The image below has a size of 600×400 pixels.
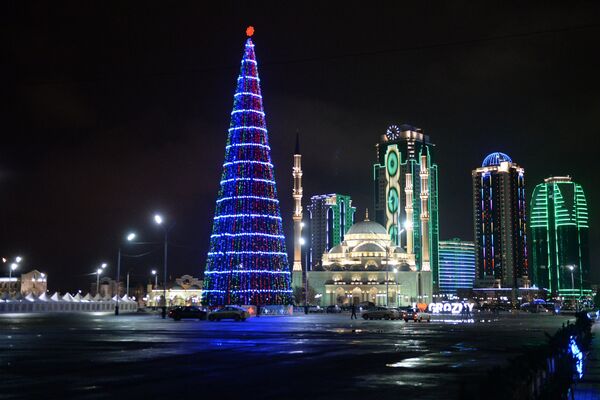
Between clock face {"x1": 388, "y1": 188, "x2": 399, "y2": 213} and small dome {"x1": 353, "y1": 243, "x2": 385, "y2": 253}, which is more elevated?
clock face {"x1": 388, "y1": 188, "x2": 399, "y2": 213}

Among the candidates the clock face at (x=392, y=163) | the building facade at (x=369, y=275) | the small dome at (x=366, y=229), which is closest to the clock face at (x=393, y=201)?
the clock face at (x=392, y=163)

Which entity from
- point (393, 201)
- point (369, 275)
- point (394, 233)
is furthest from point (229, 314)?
point (393, 201)

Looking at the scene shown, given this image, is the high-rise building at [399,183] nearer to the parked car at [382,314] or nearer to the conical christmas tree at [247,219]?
the parked car at [382,314]

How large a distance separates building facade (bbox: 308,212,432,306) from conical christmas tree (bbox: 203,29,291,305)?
217 ft

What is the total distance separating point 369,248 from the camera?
424 feet

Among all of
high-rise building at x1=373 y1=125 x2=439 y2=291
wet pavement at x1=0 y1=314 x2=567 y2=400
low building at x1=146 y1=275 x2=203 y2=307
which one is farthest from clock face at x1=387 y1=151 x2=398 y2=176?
wet pavement at x1=0 y1=314 x2=567 y2=400

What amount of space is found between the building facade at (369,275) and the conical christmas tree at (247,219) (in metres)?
66.2

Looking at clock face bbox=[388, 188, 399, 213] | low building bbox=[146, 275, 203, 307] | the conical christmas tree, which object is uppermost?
clock face bbox=[388, 188, 399, 213]

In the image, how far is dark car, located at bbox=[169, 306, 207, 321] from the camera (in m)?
51.4

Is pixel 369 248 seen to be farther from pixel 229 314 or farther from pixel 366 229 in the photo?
pixel 229 314

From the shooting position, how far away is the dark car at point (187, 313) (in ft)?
169

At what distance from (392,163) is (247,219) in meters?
133

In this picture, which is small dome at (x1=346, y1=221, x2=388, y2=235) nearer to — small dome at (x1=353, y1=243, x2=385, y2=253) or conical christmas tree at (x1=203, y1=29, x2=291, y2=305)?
small dome at (x1=353, y1=243, x2=385, y2=253)

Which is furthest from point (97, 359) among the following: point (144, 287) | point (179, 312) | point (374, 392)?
point (144, 287)
